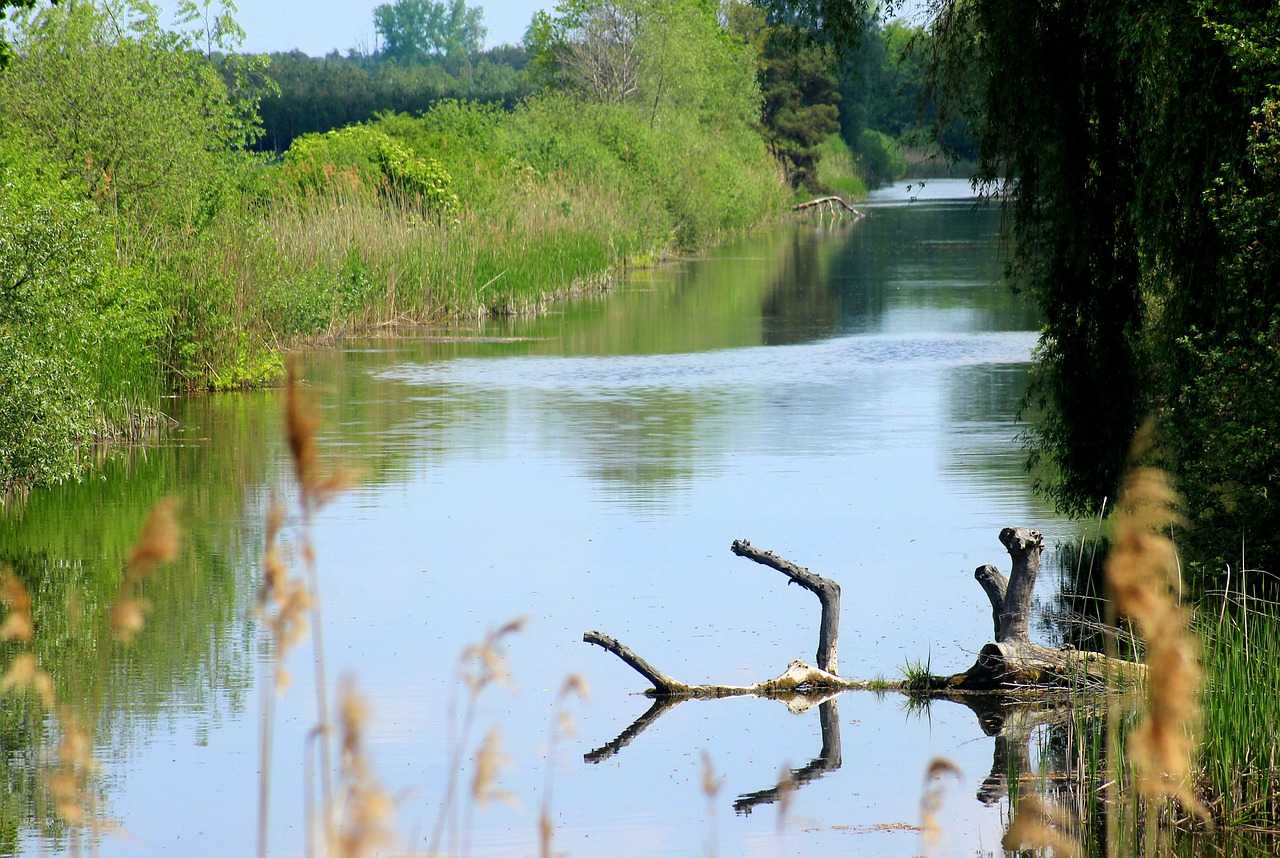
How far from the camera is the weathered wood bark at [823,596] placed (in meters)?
7.83

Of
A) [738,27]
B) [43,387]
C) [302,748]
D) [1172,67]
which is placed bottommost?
[302,748]

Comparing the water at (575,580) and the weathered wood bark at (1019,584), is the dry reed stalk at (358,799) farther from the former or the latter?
the weathered wood bark at (1019,584)

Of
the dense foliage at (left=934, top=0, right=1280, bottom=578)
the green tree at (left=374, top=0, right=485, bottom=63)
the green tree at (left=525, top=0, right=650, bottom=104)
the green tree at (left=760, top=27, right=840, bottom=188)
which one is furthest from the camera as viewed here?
the green tree at (left=374, top=0, right=485, bottom=63)

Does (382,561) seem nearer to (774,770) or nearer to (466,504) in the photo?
(466,504)

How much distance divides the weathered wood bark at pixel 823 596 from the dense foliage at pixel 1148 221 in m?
1.91

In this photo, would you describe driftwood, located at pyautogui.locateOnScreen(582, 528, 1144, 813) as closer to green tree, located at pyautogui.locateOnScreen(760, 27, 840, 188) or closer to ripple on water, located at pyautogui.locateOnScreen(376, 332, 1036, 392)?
ripple on water, located at pyautogui.locateOnScreen(376, 332, 1036, 392)

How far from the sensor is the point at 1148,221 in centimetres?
891

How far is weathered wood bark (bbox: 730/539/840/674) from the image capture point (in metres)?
7.83

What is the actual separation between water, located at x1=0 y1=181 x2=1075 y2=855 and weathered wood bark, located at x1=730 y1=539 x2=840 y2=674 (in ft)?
0.77

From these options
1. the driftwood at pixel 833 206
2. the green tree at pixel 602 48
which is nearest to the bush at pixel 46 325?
the green tree at pixel 602 48

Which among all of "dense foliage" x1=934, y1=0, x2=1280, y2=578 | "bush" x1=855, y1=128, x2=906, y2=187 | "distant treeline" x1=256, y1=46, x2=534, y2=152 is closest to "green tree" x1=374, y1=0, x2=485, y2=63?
"distant treeline" x1=256, y1=46, x2=534, y2=152

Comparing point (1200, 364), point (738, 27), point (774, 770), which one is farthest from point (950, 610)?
point (738, 27)

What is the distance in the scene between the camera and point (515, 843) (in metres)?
6.21

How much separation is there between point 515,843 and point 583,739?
1.23 m
